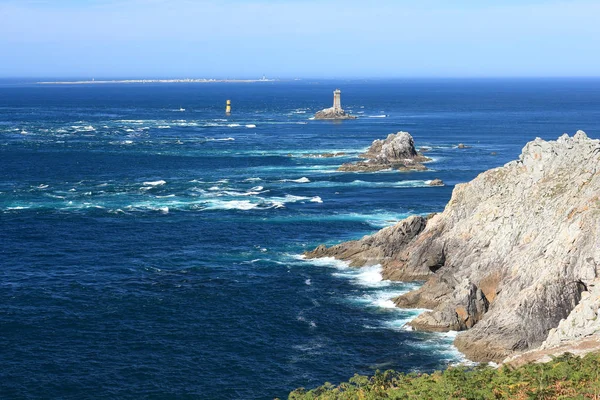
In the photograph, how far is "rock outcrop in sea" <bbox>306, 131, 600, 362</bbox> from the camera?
58938 mm

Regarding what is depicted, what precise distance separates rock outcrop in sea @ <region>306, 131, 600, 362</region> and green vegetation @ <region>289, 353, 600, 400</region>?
485 inches

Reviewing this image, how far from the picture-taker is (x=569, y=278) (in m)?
59.9

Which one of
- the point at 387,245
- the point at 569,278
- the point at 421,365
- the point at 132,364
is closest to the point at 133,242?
the point at 387,245

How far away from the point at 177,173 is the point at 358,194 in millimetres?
37004

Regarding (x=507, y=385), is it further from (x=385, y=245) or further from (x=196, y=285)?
(x=385, y=245)

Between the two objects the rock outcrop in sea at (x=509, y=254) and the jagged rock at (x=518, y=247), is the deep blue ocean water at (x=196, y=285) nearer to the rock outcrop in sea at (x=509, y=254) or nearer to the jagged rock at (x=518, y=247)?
the rock outcrop in sea at (x=509, y=254)

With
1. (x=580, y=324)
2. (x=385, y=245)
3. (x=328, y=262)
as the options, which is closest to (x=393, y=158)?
(x=385, y=245)

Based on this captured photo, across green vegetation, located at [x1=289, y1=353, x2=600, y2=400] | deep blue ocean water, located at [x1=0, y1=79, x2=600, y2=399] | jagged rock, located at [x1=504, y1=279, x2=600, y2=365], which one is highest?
green vegetation, located at [x1=289, y1=353, x2=600, y2=400]

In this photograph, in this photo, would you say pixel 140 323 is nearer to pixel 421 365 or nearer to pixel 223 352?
pixel 223 352

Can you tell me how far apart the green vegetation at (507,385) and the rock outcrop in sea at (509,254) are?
1231cm

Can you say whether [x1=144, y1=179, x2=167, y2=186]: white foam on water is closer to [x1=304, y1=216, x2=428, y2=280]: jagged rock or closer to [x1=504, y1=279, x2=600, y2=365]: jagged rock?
[x1=304, y1=216, x2=428, y2=280]: jagged rock

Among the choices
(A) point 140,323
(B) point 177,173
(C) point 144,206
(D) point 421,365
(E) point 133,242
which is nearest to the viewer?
(D) point 421,365

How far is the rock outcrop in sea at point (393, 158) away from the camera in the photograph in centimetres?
14700

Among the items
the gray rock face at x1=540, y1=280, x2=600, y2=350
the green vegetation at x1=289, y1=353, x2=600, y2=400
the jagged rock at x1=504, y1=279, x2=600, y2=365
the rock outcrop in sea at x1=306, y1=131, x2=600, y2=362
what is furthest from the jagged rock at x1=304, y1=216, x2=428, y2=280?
the green vegetation at x1=289, y1=353, x2=600, y2=400
